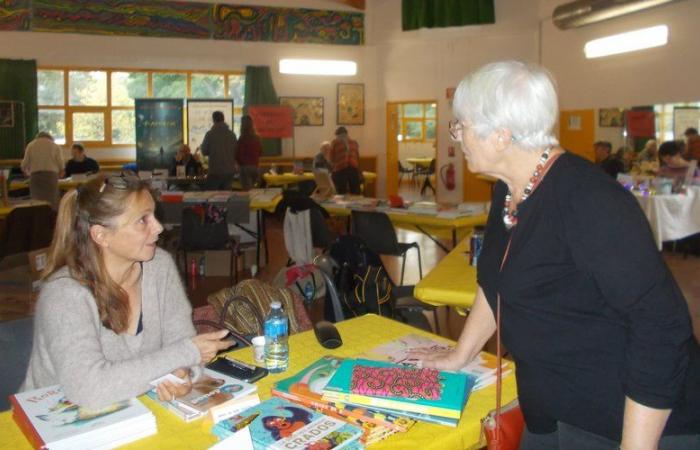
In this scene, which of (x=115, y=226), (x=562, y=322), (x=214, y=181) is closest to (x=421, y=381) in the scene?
(x=562, y=322)

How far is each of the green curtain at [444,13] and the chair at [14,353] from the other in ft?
35.3

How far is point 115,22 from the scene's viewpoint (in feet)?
37.2

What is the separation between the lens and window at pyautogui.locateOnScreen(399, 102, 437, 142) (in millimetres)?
16711

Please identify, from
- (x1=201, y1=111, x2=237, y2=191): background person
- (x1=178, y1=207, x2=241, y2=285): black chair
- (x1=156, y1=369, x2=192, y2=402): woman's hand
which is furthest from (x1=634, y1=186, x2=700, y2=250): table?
(x1=156, y1=369, x2=192, y2=402): woman's hand

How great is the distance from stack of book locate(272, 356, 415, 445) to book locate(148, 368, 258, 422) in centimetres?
9

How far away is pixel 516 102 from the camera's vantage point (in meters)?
1.26

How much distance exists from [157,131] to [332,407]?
34.6ft

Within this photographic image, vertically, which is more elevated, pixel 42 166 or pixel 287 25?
pixel 287 25

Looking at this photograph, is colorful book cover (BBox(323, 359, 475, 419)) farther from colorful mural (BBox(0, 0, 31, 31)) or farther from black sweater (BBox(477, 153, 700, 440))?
colorful mural (BBox(0, 0, 31, 31))

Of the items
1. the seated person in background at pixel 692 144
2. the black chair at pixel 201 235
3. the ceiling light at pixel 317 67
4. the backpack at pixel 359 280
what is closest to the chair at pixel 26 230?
the black chair at pixel 201 235

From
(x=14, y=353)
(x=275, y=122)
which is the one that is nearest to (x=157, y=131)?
(x=275, y=122)

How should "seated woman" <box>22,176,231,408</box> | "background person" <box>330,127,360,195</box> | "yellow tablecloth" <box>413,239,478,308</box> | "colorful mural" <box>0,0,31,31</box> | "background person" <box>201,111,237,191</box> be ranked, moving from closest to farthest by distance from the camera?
"seated woman" <box>22,176,231,408</box>
"yellow tablecloth" <box>413,239,478,308</box>
"background person" <box>201,111,237,191</box>
"background person" <box>330,127,360,195</box>
"colorful mural" <box>0,0,31,31</box>

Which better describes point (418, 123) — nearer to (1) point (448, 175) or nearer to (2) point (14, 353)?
(1) point (448, 175)

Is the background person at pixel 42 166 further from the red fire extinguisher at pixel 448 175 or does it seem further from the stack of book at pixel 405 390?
the stack of book at pixel 405 390
